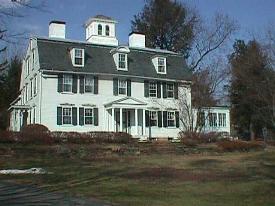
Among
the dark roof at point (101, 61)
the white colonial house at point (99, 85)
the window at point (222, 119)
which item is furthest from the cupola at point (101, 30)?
the window at point (222, 119)

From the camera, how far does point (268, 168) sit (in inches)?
831

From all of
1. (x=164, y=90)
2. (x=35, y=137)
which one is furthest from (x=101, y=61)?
(x=35, y=137)

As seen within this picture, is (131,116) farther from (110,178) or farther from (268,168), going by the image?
(110,178)

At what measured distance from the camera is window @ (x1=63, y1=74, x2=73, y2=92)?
4091cm

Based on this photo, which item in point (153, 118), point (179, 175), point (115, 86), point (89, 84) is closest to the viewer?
point (179, 175)

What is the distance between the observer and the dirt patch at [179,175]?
1678 cm

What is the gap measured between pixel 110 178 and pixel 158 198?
4753mm

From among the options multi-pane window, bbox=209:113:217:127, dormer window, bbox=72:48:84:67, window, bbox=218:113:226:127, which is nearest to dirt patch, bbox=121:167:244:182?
dormer window, bbox=72:48:84:67

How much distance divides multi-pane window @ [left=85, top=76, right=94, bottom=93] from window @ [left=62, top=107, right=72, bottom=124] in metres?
2.36

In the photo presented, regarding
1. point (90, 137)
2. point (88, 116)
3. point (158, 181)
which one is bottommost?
point (158, 181)

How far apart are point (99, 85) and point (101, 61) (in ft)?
7.78

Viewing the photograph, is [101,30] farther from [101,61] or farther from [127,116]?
[127,116]

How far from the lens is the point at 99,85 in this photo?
140ft

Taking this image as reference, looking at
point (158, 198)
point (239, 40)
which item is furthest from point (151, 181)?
point (239, 40)
